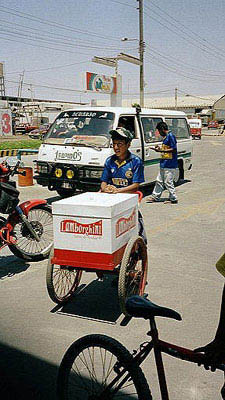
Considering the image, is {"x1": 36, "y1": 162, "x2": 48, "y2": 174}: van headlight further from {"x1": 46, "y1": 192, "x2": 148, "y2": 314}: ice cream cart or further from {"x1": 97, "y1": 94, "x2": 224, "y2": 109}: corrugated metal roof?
{"x1": 97, "y1": 94, "x2": 224, "y2": 109}: corrugated metal roof

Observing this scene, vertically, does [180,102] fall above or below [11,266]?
above

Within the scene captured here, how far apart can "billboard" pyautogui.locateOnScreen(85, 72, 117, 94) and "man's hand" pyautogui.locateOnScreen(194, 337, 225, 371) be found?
21.3 metres

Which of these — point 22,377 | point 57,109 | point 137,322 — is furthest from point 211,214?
point 57,109

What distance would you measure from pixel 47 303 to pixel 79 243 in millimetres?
1144

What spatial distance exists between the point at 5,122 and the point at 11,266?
110ft

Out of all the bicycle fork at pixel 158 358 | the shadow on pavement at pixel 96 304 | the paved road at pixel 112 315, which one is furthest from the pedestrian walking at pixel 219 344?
the shadow on pavement at pixel 96 304

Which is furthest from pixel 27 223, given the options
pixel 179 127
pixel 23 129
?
pixel 23 129

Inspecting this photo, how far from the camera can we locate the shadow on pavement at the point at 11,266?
218 inches

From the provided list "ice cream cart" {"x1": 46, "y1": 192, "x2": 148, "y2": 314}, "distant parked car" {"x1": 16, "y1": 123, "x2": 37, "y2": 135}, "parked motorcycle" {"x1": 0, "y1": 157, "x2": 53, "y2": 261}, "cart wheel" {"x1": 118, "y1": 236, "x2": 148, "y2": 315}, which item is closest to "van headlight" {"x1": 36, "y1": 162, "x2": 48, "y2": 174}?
"parked motorcycle" {"x1": 0, "y1": 157, "x2": 53, "y2": 261}

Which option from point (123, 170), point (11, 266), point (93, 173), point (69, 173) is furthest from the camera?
point (69, 173)

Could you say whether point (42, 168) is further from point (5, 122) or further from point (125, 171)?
point (5, 122)

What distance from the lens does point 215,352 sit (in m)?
2.03

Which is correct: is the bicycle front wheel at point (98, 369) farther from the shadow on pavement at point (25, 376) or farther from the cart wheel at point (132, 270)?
the cart wheel at point (132, 270)

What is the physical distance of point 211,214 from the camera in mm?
8805
